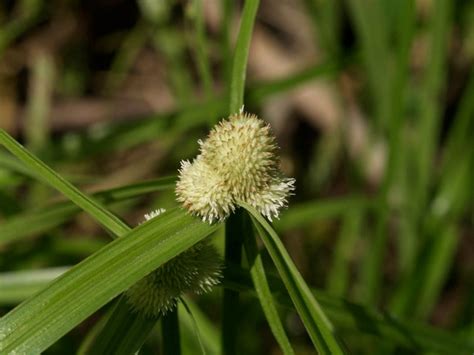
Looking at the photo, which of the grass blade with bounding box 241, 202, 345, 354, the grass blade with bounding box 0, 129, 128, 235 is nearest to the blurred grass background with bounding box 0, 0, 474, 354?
the grass blade with bounding box 0, 129, 128, 235

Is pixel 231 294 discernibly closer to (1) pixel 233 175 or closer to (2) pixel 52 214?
(1) pixel 233 175

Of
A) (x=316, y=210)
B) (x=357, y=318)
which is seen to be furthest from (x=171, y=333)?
(x=316, y=210)

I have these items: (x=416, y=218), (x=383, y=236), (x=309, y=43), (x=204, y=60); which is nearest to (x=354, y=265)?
(x=416, y=218)

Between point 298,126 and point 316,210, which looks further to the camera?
point 298,126

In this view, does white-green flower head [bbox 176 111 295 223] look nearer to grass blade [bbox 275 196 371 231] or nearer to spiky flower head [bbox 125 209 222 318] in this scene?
spiky flower head [bbox 125 209 222 318]

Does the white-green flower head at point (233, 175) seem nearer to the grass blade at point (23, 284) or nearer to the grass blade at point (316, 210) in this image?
the grass blade at point (23, 284)
